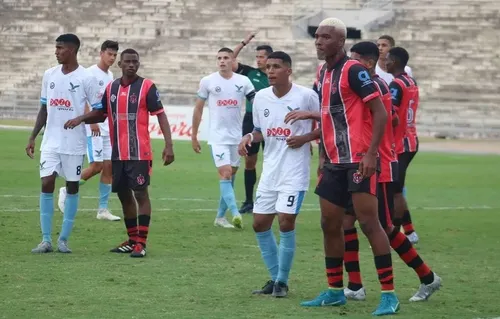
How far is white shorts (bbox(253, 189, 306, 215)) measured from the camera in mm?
10289

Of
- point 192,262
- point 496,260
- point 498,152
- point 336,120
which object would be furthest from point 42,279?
point 498,152

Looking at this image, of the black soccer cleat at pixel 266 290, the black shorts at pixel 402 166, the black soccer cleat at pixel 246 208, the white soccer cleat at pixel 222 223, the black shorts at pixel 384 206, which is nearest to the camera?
the black shorts at pixel 384 206

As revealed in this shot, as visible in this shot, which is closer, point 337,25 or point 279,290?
point 337,25

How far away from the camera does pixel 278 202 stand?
1036 centimetres

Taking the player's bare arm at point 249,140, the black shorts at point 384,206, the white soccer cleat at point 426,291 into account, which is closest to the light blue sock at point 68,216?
the player's bare arm at point 249,140

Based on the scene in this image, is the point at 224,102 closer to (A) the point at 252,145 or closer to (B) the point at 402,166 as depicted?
(A) the point at 252,145

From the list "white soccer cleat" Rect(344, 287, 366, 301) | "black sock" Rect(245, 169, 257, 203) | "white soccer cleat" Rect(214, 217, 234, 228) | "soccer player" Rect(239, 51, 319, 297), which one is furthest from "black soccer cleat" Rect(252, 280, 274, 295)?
"black sock" Rect(245, 169, 257, 203)

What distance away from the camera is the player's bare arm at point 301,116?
394 inches

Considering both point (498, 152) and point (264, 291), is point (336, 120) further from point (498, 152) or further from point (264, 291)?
point (498, 152)

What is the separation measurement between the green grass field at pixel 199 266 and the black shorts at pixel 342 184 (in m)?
0.89

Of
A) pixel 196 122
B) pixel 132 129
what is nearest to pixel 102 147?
pixel 196 122

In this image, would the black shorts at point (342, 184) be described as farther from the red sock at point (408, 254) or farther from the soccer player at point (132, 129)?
the soccer player at point (132, 129)

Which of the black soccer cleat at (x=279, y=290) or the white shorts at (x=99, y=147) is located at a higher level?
the white shorts at (x=99, y=147)

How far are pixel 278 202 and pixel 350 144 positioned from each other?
3.91ft
